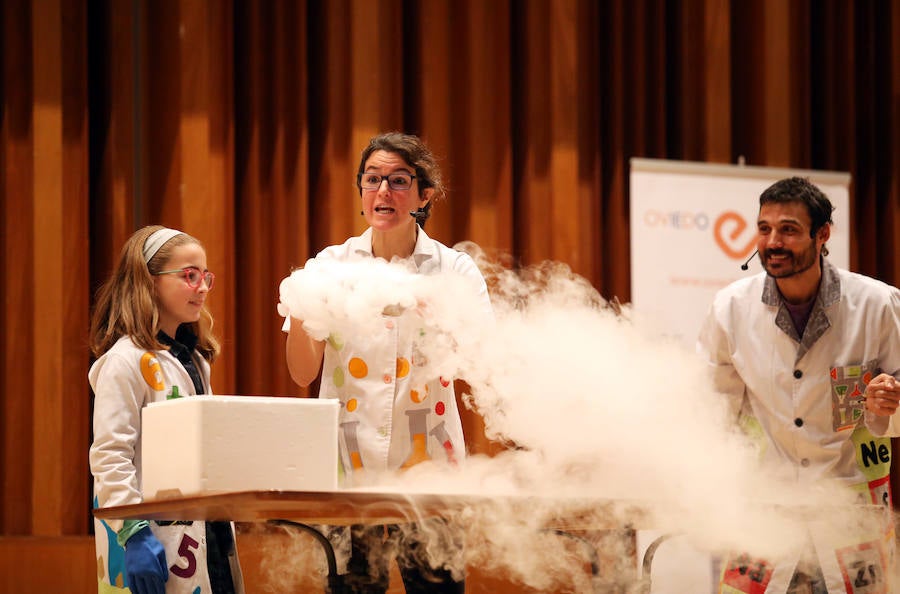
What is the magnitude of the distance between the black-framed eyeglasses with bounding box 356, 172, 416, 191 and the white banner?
2.04m

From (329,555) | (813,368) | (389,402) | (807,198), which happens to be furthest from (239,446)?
(807,198)

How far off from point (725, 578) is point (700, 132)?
9.17 feet

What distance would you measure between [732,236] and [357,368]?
261cm

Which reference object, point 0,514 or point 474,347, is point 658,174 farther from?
point 0,514

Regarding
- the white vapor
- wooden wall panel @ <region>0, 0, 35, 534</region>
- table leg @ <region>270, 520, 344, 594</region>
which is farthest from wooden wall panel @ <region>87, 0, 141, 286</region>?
table leg @ <region>270, 520, 344, 594</region>

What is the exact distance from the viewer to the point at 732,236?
4.87 meters

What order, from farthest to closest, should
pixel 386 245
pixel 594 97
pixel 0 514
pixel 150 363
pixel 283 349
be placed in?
pixel 594 97
pixel 283 349
pixel 0 514
pixel 386 245
pixel 150 363

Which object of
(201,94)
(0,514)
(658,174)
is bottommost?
(0,514)

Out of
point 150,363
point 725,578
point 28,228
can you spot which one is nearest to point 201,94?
point 28,228

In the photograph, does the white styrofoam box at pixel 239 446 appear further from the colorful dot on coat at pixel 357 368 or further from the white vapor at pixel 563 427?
the colorful dot on coat at pixel 357 368

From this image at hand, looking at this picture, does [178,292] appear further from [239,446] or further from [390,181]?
[239,446]

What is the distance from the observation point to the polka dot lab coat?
2.71 metres

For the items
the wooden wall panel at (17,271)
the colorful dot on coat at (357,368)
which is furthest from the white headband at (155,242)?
the wooden wall panel at (17,271)

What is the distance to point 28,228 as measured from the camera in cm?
430
